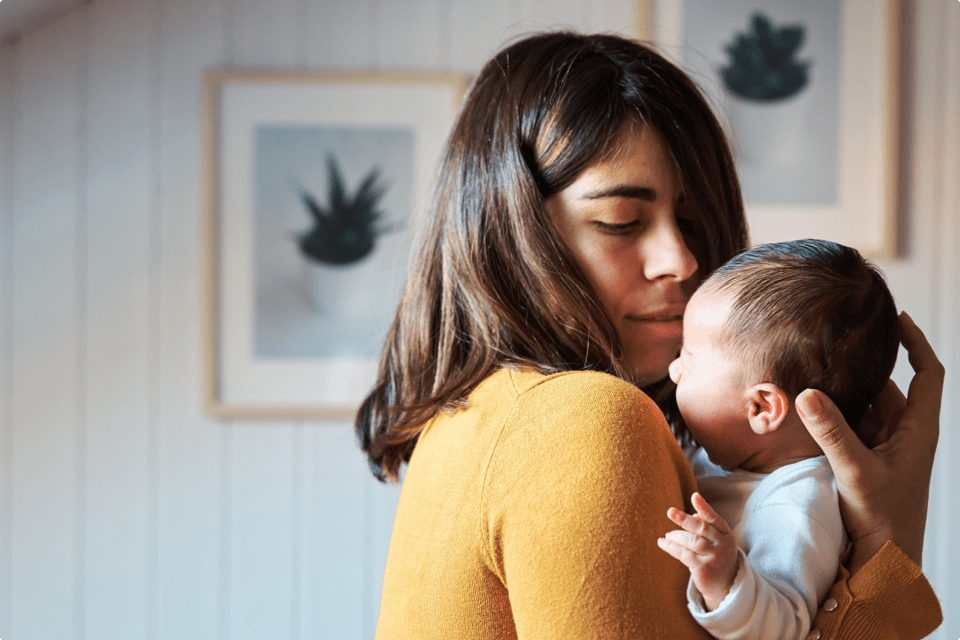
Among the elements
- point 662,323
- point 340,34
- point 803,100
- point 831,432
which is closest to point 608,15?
point 803,100

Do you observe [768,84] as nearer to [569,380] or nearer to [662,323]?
[662,323]

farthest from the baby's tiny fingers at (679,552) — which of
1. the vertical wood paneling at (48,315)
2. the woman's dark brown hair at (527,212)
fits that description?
the vertical wood paneling at (48,315)

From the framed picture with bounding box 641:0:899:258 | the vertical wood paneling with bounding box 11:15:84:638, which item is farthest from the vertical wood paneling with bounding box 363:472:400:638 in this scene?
the framed picture with bounding box 641:0:899:258

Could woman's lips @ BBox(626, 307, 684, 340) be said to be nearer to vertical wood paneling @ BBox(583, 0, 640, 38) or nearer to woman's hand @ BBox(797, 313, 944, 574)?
woman's hand @ BBox(797, 313, 944, 574)

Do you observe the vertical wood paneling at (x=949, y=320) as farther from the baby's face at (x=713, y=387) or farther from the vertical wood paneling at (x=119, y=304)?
the vertical wood paneling at (x=119, y=304)

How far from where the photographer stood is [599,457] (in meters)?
0.54

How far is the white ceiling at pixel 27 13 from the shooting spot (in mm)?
1997

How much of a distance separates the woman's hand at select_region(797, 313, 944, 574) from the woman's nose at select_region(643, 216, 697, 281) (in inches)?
7.6

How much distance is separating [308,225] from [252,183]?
0.21m

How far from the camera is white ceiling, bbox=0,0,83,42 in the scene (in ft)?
6.55

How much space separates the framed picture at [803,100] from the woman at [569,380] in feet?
4.30

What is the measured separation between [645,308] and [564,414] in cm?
31

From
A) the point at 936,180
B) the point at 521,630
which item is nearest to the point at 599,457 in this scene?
the point at 521,630

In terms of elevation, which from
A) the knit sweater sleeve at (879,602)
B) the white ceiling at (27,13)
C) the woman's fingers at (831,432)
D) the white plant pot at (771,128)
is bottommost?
the knit sweater sleeve at (879,602)
